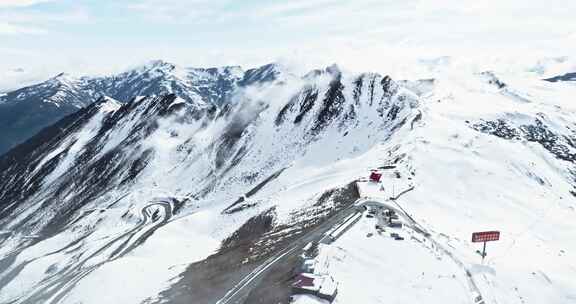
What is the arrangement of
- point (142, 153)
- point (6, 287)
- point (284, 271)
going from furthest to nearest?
1. point (142, 153)
2. point (6, 287)
3. point (284, 271)

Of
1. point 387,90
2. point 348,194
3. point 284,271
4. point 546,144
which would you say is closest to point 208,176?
point 387,90

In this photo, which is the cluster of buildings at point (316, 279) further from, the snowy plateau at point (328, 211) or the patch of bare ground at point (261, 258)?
the patch of bare ground at point (261, 258)

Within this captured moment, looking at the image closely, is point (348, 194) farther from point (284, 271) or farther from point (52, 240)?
point (52, 240)

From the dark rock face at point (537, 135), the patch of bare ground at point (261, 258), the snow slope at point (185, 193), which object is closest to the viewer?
the patch of bare ground at point (261, 258)

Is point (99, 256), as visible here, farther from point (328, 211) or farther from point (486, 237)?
point (486, 237)

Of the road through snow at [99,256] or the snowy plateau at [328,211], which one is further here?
the road through snow at [99,256]

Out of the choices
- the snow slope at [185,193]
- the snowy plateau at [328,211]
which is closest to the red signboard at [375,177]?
the snowy plateau at [328,211]

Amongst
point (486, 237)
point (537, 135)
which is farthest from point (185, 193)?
point (486, 237)

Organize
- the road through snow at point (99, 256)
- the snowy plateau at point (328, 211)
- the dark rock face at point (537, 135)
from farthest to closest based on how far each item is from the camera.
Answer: the dark rock face at point (537, 135), the road through snow at point (99, 256), the snowy plateau at point (328, 211)
